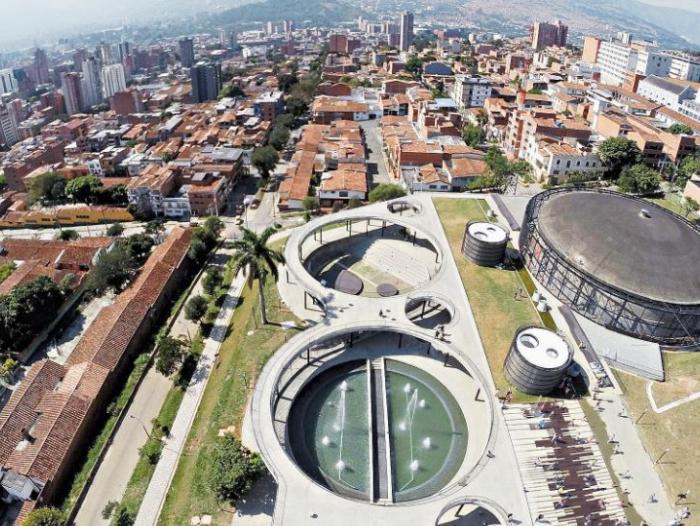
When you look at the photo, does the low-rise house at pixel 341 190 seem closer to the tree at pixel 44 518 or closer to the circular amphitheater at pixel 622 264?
the circular amphitheater at pixel 622 264

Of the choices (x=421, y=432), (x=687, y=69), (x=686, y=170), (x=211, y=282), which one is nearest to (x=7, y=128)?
(x=211, y=282)

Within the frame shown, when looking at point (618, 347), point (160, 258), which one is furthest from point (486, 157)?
point (160, 258)

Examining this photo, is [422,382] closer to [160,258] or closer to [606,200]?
[606,200]

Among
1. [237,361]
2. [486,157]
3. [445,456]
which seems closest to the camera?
[445,456]

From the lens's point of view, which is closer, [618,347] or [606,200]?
[618,347]

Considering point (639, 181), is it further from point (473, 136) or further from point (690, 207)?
point (473, 136)

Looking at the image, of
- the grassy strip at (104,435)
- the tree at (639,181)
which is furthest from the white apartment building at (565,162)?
the grassy strip at (104,435)
